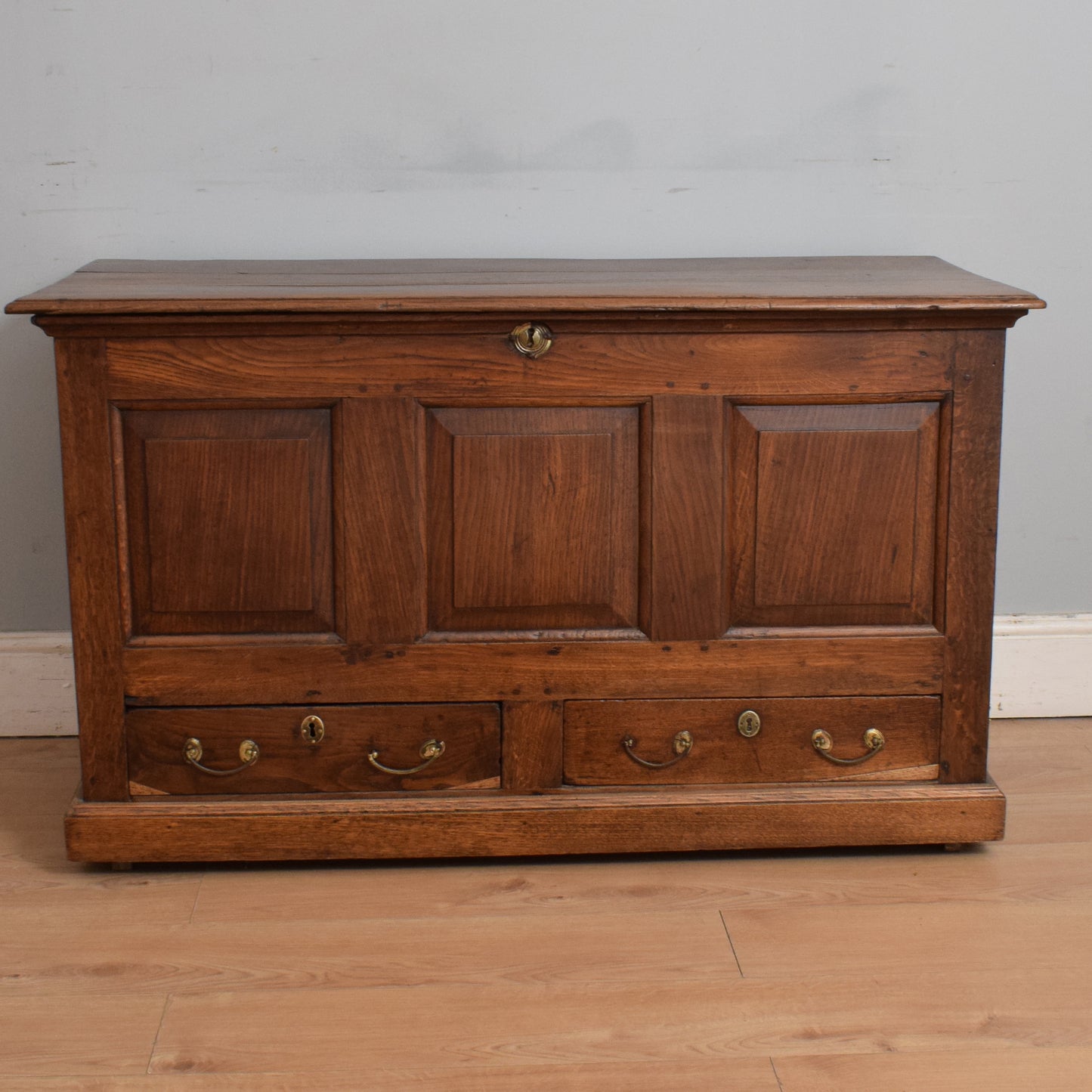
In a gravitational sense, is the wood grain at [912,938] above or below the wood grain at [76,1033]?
below

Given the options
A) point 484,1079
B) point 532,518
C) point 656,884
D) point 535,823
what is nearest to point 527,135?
point 532,518

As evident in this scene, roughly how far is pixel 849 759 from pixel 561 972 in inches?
22.3

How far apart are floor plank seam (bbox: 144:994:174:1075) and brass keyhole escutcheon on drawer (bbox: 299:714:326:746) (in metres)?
0.42

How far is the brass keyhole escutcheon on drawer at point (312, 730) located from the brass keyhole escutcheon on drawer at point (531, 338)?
615mm

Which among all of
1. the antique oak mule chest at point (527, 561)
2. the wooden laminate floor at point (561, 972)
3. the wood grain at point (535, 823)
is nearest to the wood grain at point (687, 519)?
the antique oak mule chest at point (527, 561)

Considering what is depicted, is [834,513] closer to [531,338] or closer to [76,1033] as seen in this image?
[531,338]

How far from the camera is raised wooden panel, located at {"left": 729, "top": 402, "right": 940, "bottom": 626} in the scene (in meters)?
1.84

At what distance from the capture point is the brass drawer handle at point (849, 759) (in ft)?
6.25

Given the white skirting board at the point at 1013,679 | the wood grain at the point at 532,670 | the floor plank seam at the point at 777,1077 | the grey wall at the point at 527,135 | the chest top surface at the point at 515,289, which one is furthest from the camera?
the white skirting board at the point at 1013,679

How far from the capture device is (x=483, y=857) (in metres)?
1.94

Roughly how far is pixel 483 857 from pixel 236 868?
0.37m

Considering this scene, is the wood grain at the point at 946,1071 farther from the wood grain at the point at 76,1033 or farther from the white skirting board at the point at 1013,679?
the white skirting board at the point at 1013,679

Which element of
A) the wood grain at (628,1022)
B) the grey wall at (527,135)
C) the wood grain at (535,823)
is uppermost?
the grey wall at (527,135)

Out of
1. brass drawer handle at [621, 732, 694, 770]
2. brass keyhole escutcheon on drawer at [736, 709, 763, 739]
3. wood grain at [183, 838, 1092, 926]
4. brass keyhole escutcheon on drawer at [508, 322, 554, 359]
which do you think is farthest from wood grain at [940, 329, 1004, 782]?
brass keyhole escutcheon on drawer at [508, 322, 554, 359]
